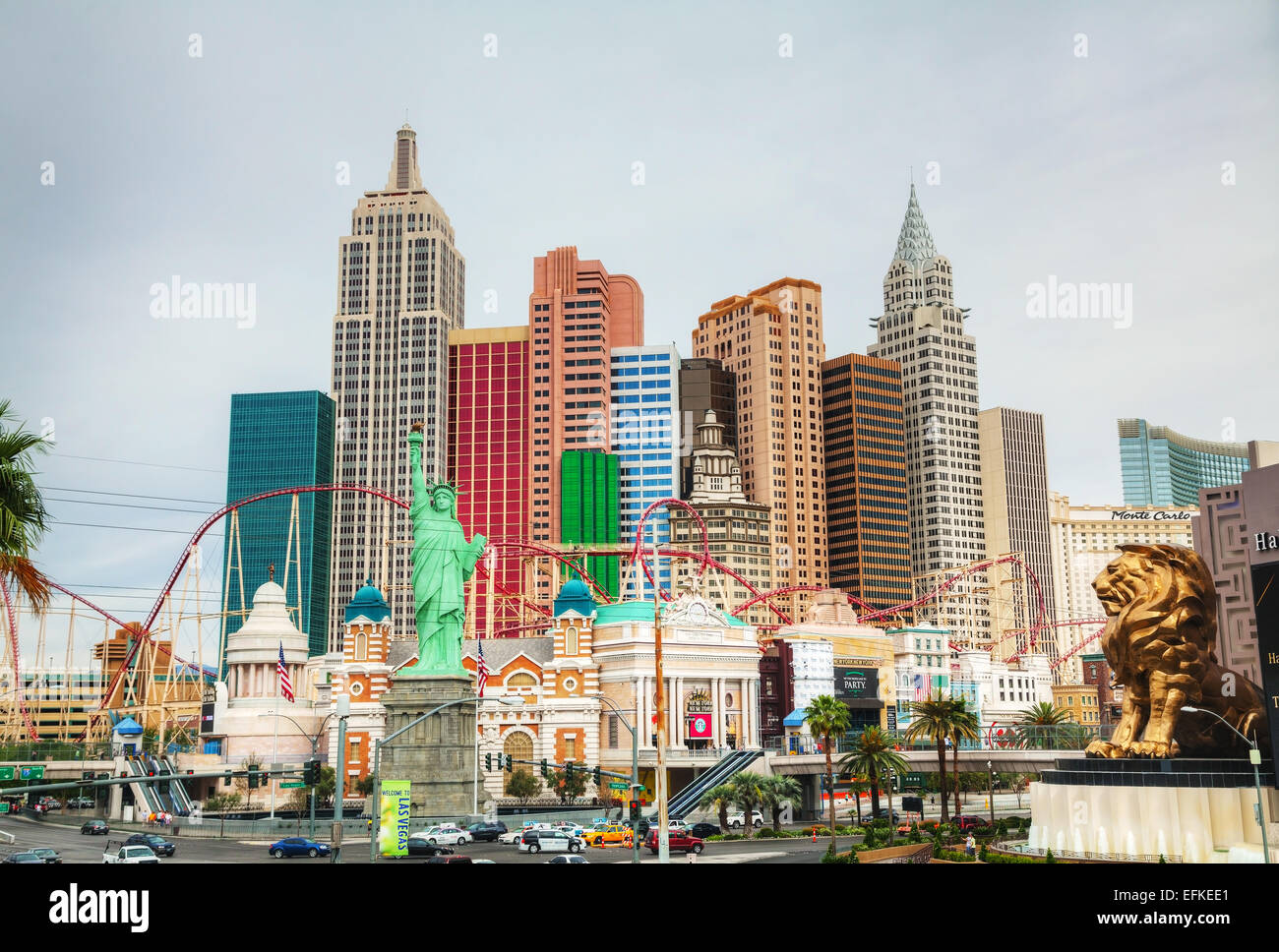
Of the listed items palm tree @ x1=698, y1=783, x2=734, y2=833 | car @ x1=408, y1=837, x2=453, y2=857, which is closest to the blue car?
car @ x1=408, y1=837, x2=453, y2=857

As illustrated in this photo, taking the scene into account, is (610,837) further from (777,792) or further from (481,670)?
(481,670)

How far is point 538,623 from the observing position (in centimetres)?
13475

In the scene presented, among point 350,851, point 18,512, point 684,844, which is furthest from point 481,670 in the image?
point 18,512

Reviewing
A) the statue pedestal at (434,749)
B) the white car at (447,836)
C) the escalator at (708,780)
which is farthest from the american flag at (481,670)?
the white car at (447,836)

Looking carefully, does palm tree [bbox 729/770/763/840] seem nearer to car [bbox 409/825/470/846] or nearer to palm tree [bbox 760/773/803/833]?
palm tree [bbox 760/773/803/833]

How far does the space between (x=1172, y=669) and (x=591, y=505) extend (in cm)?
13993

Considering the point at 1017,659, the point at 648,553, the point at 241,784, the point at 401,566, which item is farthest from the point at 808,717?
the point at 401,566

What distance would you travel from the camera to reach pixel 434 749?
8269cm

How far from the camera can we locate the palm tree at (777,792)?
83688mm

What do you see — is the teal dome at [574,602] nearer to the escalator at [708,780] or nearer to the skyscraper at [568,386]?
the escalator at [708,780]

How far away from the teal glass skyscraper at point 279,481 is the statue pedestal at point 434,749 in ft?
336

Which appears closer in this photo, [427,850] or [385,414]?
[427,850]

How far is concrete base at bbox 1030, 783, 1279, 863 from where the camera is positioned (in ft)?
170
